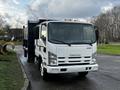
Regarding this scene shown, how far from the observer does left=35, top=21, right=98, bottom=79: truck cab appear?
11727mm

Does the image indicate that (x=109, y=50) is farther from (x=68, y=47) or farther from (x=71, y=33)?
(x=68, y=47)

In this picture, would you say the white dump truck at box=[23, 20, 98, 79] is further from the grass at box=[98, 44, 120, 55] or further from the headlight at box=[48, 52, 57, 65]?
the grass at box=[98, 44, 120, 55]

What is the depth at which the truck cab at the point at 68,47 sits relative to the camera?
11727mm

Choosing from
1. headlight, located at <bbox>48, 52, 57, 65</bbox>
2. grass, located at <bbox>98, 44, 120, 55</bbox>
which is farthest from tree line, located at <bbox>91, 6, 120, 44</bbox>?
headlight, located at <bbox>48, 52, 57, 65</bbox>

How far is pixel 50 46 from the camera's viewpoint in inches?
463

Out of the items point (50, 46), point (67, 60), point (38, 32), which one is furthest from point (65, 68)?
point (38, 32)

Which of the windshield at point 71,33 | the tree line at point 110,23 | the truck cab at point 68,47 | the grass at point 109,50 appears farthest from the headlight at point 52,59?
the tree line at point 110,23

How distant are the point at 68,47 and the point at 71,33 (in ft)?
2.58

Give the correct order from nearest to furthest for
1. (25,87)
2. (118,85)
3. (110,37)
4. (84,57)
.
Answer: (25,87), (118,85), (84,57), (110,37)

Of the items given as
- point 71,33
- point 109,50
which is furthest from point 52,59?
point 109,50

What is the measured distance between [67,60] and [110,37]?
10582 cm

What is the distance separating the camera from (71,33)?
1227 cm

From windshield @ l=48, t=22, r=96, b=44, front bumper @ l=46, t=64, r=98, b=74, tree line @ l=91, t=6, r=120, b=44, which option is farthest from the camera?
tree line @ l=91, t=6, r=120, b=44

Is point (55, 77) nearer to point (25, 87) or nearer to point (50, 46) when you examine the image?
point (50, 46)
